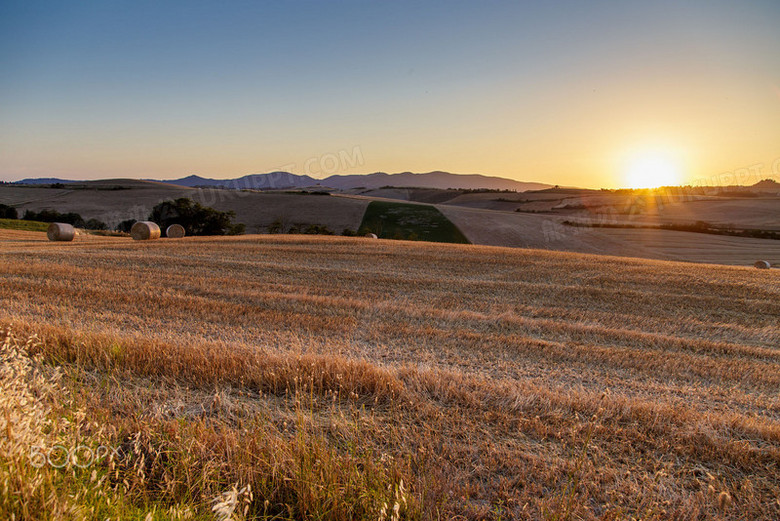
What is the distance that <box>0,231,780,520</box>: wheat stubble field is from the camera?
2.78 m

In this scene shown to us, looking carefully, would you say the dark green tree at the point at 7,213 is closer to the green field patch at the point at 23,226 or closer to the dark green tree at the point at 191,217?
the green field patch at the point at 23,226

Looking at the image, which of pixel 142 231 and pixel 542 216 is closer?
pixel 142 231

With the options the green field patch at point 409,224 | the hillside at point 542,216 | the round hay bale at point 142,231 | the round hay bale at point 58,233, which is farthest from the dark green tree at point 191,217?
the round hay bale at point 58,233

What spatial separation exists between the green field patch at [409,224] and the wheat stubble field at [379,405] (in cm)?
4180

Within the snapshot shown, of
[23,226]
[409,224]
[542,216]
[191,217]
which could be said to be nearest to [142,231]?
[191,217]

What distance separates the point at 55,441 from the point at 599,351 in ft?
25.5

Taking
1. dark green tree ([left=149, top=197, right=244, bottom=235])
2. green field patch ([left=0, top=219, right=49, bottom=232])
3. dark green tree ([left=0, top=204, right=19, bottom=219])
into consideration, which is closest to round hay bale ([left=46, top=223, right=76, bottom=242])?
green field patch ([left=0, top=219, right=49, bottom=232])

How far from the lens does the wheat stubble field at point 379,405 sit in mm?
2775

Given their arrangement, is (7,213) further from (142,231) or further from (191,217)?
(142,231)

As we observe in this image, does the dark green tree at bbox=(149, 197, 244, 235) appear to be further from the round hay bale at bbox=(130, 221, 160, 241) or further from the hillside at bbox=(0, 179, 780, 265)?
the round hay bale at bbox=(130, 221, 160, 241)

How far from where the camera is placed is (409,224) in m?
63.4

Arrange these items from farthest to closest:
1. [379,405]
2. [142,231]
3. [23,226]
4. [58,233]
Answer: [23,226]
[142,231]
[58,233]
[379,405]

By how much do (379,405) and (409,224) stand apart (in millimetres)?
59617

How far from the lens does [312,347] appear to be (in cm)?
674
